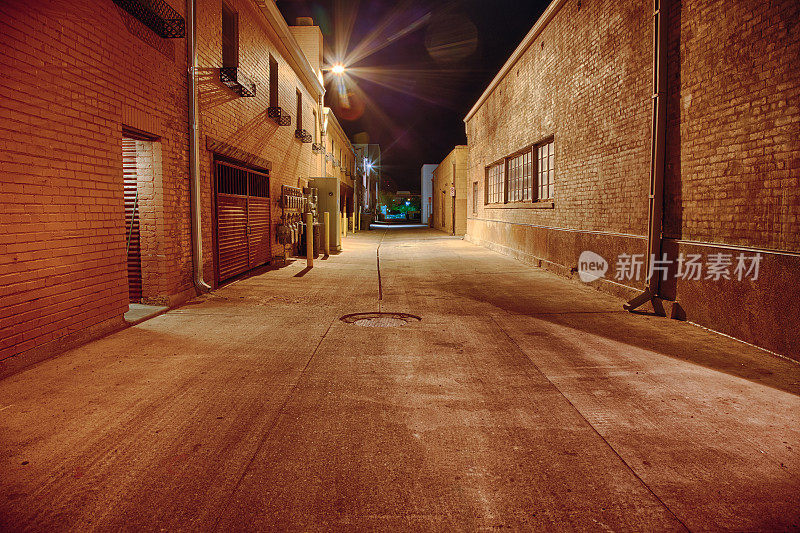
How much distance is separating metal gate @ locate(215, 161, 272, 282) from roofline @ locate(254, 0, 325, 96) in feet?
13.1

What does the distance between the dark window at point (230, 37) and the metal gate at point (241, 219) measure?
222 cm

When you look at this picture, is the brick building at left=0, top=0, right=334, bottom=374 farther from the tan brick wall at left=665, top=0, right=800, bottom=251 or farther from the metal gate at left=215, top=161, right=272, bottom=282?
the tan brick wall at left=665, top=0, right=800, bottom=251

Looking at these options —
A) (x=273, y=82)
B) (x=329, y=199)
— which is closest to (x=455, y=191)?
(x=329, y=199)

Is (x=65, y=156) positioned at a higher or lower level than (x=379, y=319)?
higher

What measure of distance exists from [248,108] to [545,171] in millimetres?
7799

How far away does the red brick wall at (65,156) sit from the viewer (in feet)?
14.3

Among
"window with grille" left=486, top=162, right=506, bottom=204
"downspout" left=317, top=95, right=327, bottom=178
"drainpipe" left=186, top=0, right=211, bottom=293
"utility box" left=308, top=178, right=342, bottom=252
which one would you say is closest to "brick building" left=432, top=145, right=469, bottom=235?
"window with grille" left=486, top=162, right=506, bottom=204

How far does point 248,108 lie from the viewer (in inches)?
426

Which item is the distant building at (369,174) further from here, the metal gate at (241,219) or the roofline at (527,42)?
the metal gate at (241,219)

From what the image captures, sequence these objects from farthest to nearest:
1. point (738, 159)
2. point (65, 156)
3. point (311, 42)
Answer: point (311, 42), point (738, 159), point (65, 156)

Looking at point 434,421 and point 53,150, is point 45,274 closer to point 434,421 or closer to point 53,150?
point 53,150

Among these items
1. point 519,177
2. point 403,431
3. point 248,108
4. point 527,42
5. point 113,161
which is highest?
point 527,42

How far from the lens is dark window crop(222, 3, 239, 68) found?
9960 millimetres

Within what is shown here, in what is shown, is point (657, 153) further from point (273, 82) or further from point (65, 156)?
point (273, 82)
